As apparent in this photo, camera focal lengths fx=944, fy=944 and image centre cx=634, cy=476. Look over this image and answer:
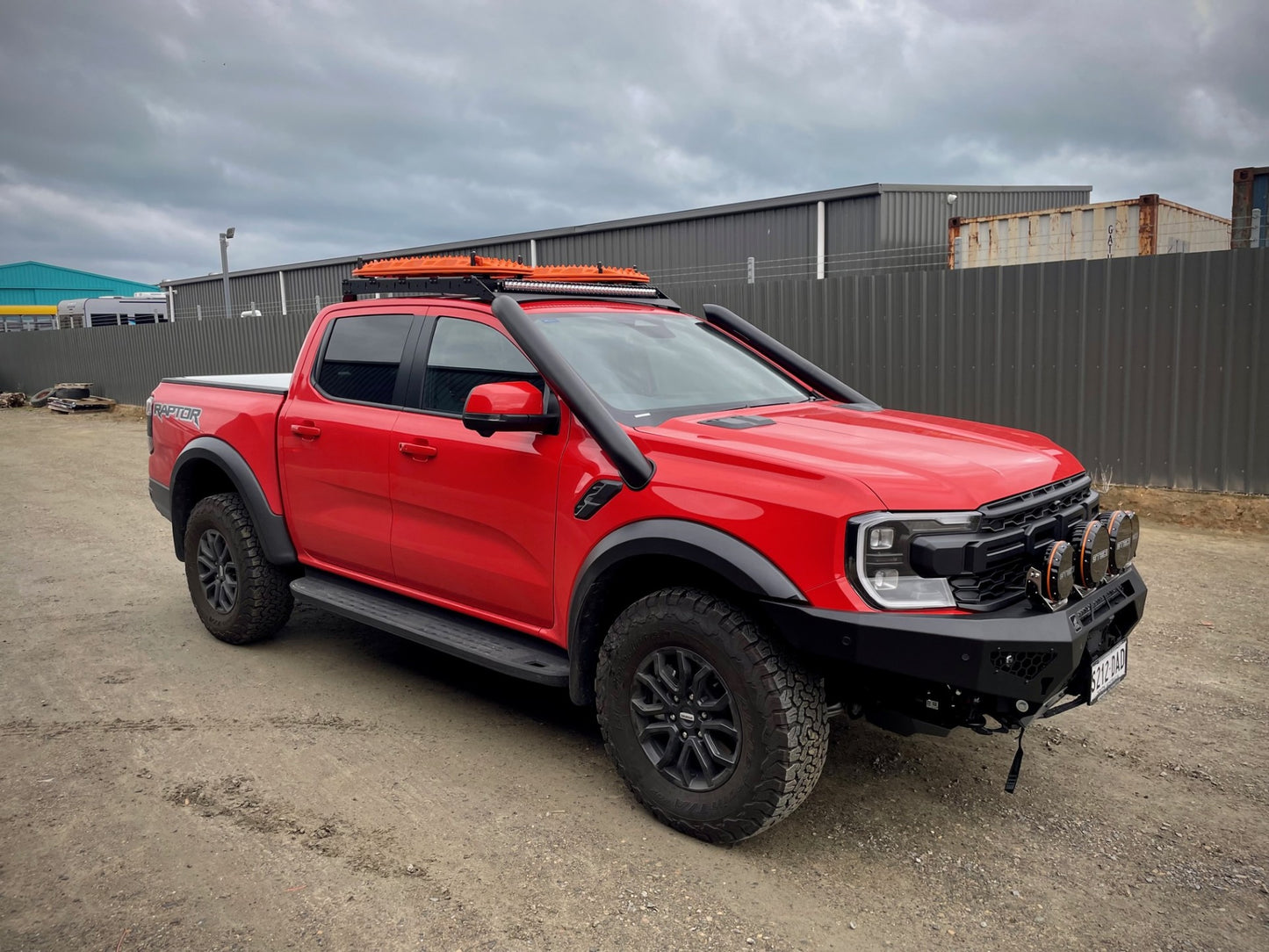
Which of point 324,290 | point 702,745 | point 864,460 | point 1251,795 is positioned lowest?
point 1251,795

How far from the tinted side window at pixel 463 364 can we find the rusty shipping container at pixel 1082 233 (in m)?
10.4

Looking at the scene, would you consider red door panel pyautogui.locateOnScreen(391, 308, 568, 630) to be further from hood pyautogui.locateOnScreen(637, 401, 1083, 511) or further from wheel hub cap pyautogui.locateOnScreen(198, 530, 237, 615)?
wheel hub cap pyautogui.locateOnScreen(198, 530, 237, 615)

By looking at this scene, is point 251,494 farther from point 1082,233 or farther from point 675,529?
point 1082,233

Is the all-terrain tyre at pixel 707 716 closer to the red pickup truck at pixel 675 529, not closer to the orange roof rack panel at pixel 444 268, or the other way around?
the red pickup truck at pixel 675 529

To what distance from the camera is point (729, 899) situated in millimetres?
2893

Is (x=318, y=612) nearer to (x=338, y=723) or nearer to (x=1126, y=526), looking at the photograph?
(x=338, y=723)

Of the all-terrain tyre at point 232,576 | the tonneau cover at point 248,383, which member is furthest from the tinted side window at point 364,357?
the all-terrain tyre at point 232,576

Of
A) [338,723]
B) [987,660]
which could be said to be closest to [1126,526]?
[987,660]

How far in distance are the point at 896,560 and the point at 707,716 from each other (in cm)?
83

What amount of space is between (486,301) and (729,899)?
2486mm

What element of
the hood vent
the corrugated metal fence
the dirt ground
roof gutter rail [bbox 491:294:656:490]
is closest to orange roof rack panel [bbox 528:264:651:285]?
roof gutter rail [bbox 491:294:656:490]

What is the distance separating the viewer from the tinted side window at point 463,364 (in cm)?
382

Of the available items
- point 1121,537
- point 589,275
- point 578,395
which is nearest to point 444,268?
point 589,275

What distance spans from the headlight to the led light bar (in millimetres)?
1941
